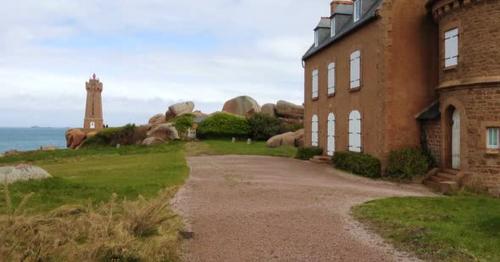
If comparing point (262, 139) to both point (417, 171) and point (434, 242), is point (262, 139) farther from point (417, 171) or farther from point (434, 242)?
point (434, 242)

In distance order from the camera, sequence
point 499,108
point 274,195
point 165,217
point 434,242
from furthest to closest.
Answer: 1. point 499,108
2. point 274,195
3. point 434,242
4. point 165,217

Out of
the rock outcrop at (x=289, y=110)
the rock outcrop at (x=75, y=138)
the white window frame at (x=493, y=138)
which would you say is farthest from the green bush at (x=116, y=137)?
the white window frame at (x=493, y=138)

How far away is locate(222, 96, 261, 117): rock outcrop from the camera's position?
4434cm

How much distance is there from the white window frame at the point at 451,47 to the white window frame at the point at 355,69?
4.13 m

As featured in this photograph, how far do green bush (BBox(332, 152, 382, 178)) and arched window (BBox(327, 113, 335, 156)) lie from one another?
2.55 meters

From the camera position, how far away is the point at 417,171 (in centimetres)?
1695

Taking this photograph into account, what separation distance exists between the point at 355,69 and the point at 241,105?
2483 cm

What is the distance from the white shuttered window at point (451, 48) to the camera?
1593 cm

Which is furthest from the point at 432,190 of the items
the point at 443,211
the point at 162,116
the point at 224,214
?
the point at 162,116

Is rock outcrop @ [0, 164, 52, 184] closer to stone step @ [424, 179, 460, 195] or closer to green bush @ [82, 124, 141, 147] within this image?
stone step @ [424, 179, 460, 195]

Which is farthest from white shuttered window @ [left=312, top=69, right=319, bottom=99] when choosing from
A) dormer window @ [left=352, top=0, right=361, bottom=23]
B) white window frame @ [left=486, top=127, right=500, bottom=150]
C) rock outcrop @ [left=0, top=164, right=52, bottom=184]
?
rock outcrop @ [left=0, top=164, right=52, bottom=184]

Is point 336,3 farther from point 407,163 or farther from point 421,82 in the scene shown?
point 407,163

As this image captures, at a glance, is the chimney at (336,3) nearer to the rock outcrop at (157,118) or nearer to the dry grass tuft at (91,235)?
the dry grass tuft at (91,235)

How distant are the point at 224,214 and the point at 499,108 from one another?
9.70m
